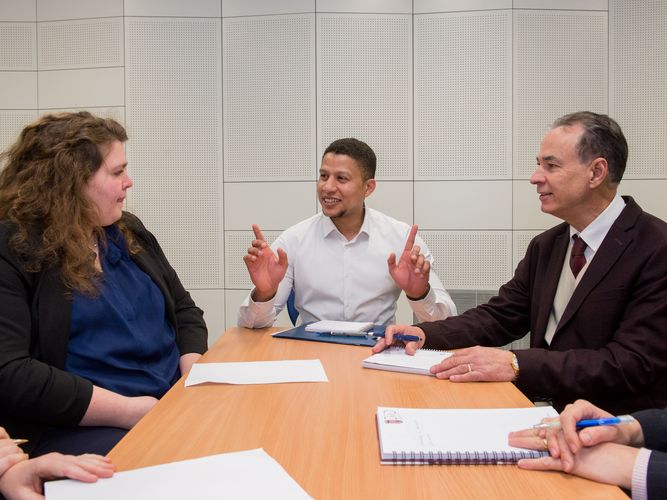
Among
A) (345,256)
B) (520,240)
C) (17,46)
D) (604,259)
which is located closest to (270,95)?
(345,256)

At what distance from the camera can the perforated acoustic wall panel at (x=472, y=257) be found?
418 centimetres

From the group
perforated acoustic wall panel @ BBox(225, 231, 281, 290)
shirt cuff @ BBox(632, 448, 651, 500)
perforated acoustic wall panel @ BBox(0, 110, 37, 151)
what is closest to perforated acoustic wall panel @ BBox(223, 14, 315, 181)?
perforated acoustic wall panel @ BBox(225, 231, 281, 290)

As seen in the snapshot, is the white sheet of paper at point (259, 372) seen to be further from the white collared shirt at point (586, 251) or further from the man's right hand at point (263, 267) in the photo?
the white collared shirt at point (586, 251)

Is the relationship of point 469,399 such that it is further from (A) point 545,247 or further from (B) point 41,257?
(B) point 41,257

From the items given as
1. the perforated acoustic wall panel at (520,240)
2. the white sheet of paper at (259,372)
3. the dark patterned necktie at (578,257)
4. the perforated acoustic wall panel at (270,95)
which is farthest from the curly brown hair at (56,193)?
the perforated acoustic wall panel at (520,240)

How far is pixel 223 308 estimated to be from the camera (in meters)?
4.37

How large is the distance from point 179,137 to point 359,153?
5.91 ft

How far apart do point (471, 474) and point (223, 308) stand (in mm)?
3505

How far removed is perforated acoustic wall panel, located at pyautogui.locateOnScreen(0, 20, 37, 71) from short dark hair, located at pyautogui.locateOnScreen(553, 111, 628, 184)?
404 centimetres

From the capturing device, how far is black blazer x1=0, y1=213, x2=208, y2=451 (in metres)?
1.54

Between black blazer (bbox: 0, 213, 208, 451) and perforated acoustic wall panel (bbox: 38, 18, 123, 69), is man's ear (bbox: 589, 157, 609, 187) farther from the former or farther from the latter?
perforated acoustic wall panel (bbox: 38, 18, 123, 69)

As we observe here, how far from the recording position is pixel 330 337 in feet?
7.10

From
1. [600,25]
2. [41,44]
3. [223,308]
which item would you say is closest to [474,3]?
[600,25]

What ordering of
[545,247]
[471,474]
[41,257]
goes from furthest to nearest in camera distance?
[545,247]
[41,257]
[471,474]
